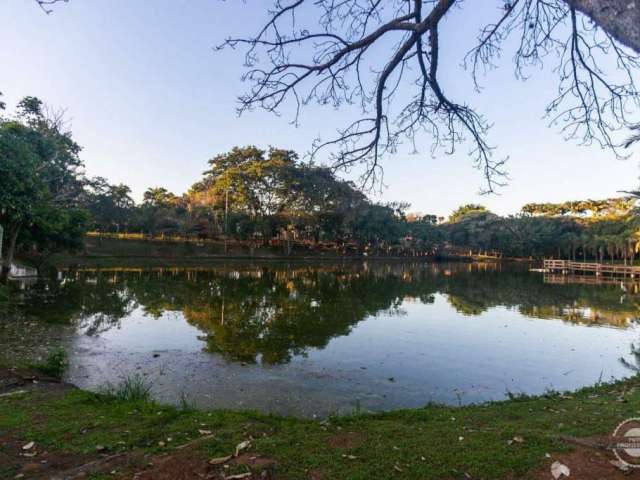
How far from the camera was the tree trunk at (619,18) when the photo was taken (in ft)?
6.33

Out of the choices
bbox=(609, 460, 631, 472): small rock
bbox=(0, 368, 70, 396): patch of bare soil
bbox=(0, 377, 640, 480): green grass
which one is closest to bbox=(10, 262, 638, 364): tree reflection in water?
bbox=(0, 368, 70, 396): patch of bare soil

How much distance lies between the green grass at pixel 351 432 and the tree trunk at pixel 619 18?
8.95 ft

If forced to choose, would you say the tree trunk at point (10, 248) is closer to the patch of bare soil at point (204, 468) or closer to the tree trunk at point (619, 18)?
the patch of bare soil at point (204, 468)

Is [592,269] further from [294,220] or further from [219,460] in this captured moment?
[219,460]

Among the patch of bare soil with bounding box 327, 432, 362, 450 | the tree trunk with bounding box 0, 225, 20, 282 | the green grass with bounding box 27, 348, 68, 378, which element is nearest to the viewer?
the patch of bare soil with bounding box 327, 432, 362, 450

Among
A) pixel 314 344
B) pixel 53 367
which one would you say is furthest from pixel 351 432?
pixel 314 344

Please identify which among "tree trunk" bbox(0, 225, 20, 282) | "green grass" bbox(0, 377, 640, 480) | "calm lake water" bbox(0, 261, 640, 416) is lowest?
"calm lake water" bbox(0, 261, 640, 416)

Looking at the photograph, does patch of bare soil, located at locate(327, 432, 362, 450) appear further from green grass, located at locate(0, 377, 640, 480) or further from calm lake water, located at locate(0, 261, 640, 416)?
calm lake water, located at locate(0, 261, 640, 416)

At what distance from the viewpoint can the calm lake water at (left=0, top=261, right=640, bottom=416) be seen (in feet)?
22.3

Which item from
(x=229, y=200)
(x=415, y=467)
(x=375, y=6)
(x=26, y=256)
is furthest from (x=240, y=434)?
(x=229, y=200)

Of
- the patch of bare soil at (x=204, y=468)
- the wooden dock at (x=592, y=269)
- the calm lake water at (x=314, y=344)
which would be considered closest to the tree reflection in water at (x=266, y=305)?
the calm lake water at (x=314, y=344)

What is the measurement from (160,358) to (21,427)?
15.4 feet

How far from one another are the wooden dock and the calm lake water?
2802 cm

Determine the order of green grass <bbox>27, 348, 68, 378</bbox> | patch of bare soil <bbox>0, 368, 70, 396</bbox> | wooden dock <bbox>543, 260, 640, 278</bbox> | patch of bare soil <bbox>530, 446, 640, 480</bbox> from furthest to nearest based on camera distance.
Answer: wooden dock <bbox>543, 260, 640, 278</bbox> → green grass <bbox>27, 348, 68, 378</bbox> → patch of bare soil <bbox>0, 368, 70, 396</bbox> → patch of bare soil <bbox>530, 446, 640, 480</bbox>
